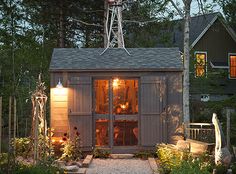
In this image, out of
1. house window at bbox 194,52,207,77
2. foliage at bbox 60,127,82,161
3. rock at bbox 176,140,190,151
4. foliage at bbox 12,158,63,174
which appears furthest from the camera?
house window at bbox 194,52,207,77

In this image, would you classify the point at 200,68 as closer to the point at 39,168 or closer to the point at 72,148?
the point at 72,148

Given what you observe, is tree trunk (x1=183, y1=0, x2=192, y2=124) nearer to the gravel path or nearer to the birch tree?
the birch tree

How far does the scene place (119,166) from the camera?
37.6 feet

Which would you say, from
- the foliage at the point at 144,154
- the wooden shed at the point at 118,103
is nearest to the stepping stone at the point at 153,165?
the foliage at the point at 144,154

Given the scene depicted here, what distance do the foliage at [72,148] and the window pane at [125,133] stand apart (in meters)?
1.09

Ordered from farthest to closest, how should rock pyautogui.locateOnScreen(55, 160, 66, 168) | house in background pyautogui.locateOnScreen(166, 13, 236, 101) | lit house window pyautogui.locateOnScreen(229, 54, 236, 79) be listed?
lit house window pyautogui.locateOnScreen(229, 54, 236, 79) → house in background pyautogui.locateOnScreen(166, 13, 236, 101) → rock pyautogui.locateOnScreen(55, 160, 66, 168)

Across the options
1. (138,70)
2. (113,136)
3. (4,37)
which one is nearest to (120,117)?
(113,136)

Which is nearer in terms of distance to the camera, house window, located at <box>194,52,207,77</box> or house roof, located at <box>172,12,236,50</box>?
house window, located at <box>194,52,207,77</box>

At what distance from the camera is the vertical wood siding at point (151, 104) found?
43.2 feet

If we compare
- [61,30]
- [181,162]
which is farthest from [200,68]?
[181,162]

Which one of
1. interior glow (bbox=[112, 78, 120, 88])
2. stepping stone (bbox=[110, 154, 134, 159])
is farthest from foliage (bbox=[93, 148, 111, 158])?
interior glow (bbox=[112, 78, 120, 88])

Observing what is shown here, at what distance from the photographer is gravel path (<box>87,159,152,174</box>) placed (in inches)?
419

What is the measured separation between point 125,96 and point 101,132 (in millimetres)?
1185

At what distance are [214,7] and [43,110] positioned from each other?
28.0 ft
